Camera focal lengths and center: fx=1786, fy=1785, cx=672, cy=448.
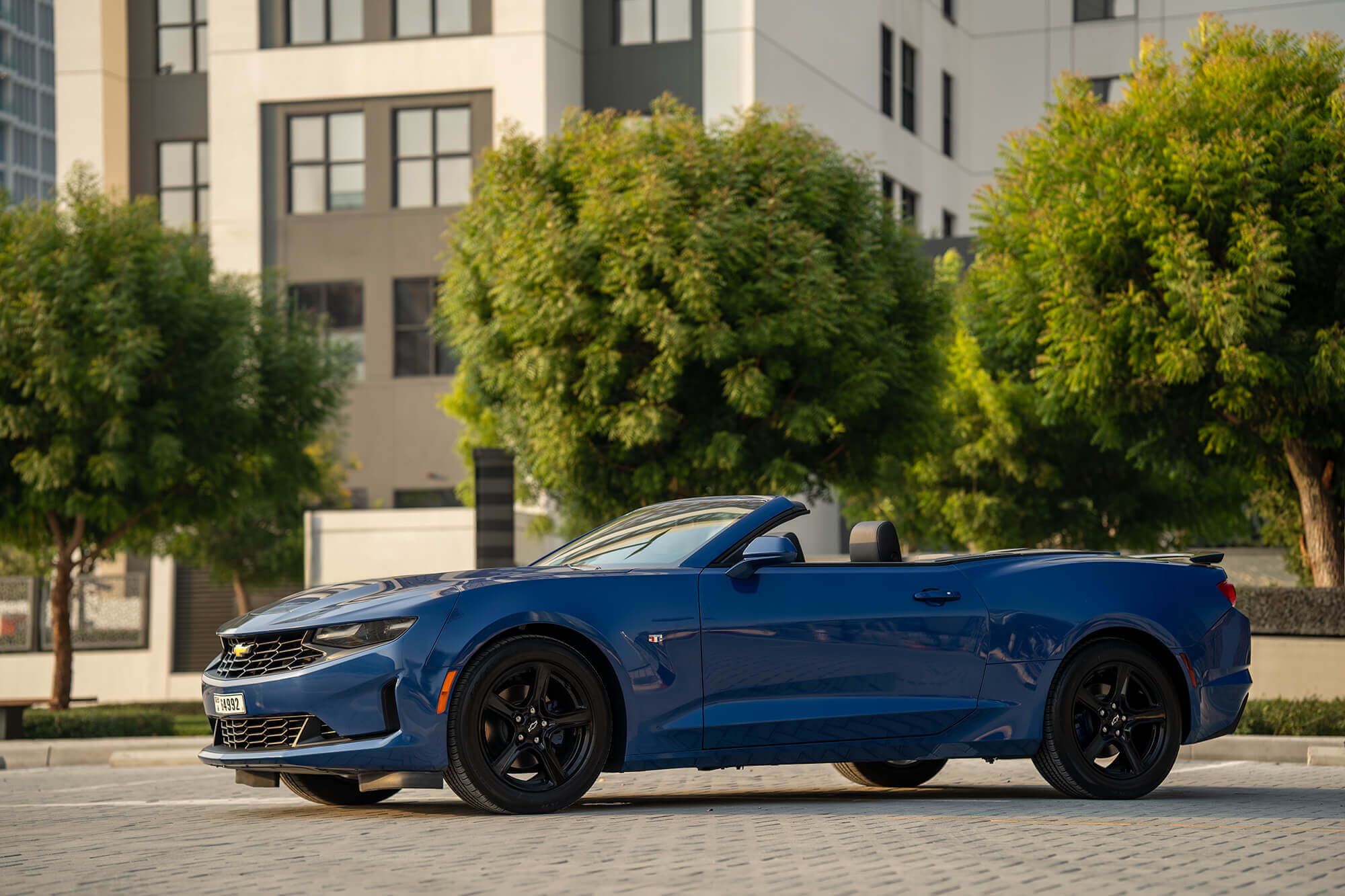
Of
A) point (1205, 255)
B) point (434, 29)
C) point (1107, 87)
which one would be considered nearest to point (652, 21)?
point (434, 29)

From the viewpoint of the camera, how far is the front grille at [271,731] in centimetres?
761

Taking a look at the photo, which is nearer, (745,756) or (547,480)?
(745,756)

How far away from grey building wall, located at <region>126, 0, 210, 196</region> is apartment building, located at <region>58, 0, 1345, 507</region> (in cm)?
4

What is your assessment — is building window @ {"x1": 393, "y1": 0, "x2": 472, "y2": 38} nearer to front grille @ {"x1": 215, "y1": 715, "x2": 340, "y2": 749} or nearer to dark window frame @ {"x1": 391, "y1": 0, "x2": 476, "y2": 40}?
dark window frame @ {"x1": 391, "y1": 0, "x2": 476, "y2": 40}

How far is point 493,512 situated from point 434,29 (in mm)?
20403

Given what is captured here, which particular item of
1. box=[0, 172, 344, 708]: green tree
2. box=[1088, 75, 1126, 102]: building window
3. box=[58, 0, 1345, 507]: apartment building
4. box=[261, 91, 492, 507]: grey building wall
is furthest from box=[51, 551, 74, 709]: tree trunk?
box=[1088, 75, 1126, 102]: building window

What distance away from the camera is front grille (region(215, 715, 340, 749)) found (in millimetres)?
7609

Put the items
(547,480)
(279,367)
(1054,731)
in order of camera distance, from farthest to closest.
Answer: (279,367) → (547,480) → (1054,731)

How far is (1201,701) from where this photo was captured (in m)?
9.16

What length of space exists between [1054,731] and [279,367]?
1986cm

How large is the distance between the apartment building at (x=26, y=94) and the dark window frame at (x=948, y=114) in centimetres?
11757

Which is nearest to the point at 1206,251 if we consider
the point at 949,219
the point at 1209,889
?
the point at 1209,889

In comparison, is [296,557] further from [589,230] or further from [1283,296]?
[1283,296]

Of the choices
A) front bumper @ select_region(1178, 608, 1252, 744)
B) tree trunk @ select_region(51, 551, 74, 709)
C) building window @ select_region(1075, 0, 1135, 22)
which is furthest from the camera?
building window @ select_region(1075, 0, 1135, 22)
